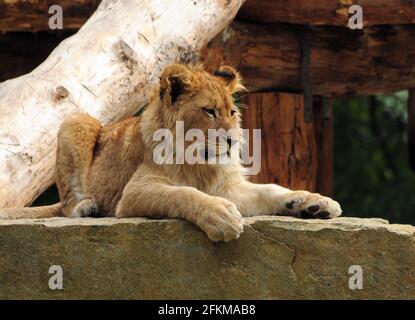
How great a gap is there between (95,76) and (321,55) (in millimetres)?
2525

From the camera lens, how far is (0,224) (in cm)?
472

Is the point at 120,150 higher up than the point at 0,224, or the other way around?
the point at 120,150

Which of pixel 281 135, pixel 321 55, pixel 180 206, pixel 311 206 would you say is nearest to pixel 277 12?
pixel 321 55

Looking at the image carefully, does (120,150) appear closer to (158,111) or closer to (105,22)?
(158,111)

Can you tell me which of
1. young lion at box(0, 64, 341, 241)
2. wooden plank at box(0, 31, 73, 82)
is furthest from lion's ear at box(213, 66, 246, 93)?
wooden plank at box(0, 31, 73, 82)

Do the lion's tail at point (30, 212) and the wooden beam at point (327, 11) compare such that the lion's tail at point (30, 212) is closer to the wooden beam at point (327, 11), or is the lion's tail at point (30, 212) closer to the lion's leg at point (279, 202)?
the lion's leg at point (279, 202)

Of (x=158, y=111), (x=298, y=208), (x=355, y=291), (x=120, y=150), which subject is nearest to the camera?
(x=355, y=291)

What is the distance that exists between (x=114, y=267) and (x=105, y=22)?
2530 mm

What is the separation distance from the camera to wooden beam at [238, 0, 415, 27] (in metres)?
7.52

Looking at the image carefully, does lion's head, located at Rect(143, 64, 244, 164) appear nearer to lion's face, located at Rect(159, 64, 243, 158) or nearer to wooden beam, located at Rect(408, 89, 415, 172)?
lion's face, located at Rect(159, 64, 243, 158)

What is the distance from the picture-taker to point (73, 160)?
19.5 feet

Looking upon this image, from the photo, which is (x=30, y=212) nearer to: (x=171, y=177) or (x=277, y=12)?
(x=171, y=177)

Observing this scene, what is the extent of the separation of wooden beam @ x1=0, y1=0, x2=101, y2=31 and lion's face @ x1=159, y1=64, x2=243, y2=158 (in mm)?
2871

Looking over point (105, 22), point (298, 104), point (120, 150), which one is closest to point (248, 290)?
point (120, 150)
